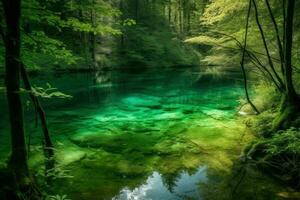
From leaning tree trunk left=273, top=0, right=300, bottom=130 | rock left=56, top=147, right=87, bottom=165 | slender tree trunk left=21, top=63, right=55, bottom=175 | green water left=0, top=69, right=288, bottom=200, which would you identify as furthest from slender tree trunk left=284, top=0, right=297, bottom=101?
slender tree trunk left=21, top=63, right=55, bottom=175

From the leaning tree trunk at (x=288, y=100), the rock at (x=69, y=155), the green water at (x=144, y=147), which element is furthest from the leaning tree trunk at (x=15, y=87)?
the leaning tree trunk at (x=288, y=100)

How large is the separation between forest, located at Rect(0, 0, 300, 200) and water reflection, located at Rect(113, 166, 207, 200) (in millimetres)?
20

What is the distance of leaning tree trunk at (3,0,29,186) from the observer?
147 inches

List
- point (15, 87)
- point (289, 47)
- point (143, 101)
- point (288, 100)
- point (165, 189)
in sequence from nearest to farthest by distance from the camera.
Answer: point (15, 87) → point (165, 189) → point (289, 47) → point (288, 100) → point (143, 101)

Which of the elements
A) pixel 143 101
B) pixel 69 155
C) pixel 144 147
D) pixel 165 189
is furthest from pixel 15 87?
pixel 143 101

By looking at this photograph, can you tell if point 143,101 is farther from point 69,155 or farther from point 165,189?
point 165,189

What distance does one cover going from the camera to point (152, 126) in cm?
1085

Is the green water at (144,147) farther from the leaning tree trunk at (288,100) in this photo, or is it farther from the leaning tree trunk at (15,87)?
the leaning tree trunk at (288,100)

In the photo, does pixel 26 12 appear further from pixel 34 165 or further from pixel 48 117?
pixel 48 117

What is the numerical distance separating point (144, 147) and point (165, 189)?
249cm

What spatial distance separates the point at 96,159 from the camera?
24.9 feet

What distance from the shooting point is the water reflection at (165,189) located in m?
5.82

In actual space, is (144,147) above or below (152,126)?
below

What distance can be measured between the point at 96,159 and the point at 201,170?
249 cm
